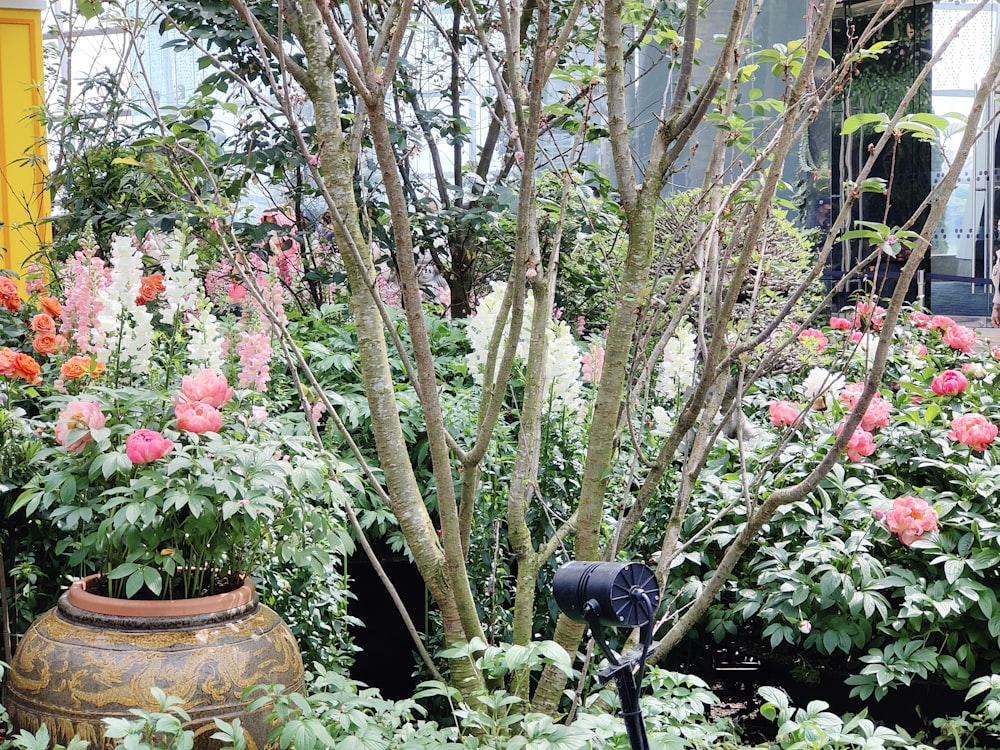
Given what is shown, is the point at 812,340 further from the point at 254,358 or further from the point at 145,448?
the point at 145,448

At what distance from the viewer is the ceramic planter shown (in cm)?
196

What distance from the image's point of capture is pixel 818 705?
1.97 meters

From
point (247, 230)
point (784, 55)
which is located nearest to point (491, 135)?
point (247, 230)

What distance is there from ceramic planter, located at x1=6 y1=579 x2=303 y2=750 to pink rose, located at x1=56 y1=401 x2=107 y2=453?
1.09 feet

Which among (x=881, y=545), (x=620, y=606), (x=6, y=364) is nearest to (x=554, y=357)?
(x=881, y=545)

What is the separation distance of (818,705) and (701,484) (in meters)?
1.48

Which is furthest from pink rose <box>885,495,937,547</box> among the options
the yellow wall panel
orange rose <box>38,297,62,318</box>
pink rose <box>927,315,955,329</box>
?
the yellow wall panel

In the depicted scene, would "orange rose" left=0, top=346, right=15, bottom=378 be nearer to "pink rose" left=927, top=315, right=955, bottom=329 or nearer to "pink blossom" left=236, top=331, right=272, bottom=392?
"pink blossom" left=236, top=331, right=272, bottom=392

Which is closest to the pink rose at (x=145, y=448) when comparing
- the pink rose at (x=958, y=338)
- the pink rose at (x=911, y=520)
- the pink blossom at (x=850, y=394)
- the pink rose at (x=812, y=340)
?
the pink rose at (x=911, y=520)

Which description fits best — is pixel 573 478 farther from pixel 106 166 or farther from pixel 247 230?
pixel 106 166

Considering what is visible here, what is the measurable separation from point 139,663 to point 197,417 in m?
0.52

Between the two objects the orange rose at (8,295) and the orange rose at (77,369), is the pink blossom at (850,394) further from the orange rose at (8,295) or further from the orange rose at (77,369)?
the orange rose at (8,295)

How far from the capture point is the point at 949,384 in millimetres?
3529

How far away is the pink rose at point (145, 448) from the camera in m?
2.12
